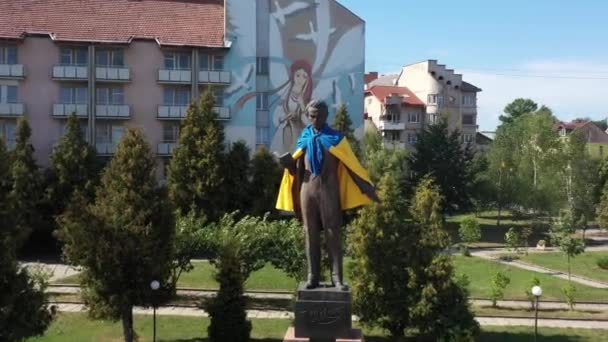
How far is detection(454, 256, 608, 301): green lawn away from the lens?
31000 mm


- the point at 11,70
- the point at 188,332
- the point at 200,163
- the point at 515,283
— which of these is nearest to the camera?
the point at 188,332

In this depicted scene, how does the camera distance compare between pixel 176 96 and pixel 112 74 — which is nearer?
pixel 112 74

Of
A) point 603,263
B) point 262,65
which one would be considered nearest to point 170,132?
point 262,65

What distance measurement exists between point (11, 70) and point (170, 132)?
10.6 meters

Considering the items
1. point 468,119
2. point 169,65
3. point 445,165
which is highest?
point 169,65

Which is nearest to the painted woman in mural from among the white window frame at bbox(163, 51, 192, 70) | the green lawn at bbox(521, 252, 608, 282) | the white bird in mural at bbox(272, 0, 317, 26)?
the white bird in mural at bbox(272, 0, 317, 26)

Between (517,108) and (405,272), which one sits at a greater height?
(517,108)

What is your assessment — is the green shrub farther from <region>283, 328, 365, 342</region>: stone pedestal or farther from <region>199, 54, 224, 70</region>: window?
<region>283, 328, 365, 342</region>: stone pedestal

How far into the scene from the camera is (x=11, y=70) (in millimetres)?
43750

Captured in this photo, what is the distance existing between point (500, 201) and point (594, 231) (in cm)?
967

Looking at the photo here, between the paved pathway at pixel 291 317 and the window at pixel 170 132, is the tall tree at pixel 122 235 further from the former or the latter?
the window at pixel 170 132

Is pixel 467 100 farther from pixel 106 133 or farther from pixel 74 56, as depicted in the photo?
pixel 74 56

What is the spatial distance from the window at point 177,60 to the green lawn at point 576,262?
25.1 metres

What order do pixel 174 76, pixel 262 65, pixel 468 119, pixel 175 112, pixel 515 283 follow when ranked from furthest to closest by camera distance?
pixel 468 119, pixel 262 65, pixel 175 112, pixel 174 76, pixel 515 283
